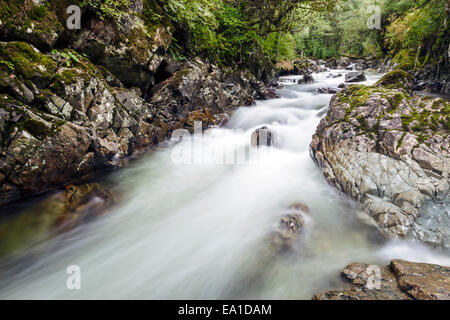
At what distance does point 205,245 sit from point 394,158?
3672 millimetres

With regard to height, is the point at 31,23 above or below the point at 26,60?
above

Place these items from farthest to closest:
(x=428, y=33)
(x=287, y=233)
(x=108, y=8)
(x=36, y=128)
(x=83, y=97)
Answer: (x=428, y=33)
(x=108, y=8)
(x=83, y=97)
(x=36, y=128)
(x=287, y=233)

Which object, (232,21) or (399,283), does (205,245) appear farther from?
(232,21)

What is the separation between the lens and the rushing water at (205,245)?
107 inches

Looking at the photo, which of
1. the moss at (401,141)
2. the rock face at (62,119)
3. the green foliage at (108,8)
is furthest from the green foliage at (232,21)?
the moss at (401,141)

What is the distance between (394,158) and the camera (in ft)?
11.9

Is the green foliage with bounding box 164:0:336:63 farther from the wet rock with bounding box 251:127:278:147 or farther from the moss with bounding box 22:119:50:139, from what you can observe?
the moss with bounding box 22:119:50:139

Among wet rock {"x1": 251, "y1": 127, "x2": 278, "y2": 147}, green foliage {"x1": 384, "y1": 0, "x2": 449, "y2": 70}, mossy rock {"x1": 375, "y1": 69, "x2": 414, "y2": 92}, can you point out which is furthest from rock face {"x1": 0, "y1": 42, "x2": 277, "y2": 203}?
green foliage {"x1": 384, "y1": 0, "x2": 449, "y2": 70}

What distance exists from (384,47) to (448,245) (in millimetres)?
26718

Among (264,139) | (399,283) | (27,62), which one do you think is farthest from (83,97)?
(399,283)

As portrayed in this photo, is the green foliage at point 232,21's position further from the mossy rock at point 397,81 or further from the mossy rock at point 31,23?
the mossy rock at point 31,23

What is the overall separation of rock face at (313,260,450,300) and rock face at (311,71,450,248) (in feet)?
2.39

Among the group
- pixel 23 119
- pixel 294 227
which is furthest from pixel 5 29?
pixel 294 227

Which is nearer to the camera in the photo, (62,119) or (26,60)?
(26,60)
